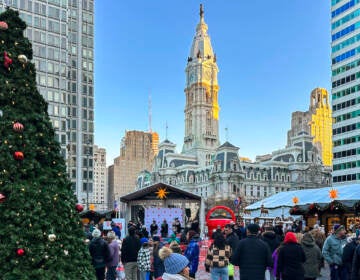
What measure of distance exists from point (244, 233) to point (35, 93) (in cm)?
1455

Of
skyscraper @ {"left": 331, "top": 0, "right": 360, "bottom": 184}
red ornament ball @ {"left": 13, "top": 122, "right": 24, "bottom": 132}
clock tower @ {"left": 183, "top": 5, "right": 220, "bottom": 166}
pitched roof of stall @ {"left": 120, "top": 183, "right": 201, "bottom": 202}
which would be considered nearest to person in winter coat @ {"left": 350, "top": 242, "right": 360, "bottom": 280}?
red ornament ball @ {"left": 13, "top": 122, "right": 24, "bottom": 132}

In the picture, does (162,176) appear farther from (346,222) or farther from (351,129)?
(346,222)

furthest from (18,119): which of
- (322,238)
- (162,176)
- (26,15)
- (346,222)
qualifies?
(162,176)

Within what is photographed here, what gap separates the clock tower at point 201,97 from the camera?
177 m

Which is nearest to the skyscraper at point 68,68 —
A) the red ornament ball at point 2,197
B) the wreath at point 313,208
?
the wreath at point 313,208

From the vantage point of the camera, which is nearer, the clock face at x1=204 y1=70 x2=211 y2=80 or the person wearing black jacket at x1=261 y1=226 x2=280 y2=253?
the person wearing black jacket at x1=261 y1=226 x2=280 y2=253

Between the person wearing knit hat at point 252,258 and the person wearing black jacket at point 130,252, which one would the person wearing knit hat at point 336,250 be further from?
the person wearing black jacket at point 130,252

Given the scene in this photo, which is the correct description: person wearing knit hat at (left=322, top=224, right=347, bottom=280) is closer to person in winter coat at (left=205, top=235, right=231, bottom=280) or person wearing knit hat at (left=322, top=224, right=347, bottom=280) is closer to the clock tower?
person in winter coat at (left=205, top=235, right=231, bottom=280)

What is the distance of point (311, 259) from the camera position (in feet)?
41.7

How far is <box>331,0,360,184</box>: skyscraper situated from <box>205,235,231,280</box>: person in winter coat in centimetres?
7540

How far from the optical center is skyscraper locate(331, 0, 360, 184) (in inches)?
3287

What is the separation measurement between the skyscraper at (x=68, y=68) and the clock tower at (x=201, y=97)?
8084 centimetres

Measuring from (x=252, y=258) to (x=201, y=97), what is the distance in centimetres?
17148

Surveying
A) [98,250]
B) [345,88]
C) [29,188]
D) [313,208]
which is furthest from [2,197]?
[345,88]
